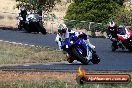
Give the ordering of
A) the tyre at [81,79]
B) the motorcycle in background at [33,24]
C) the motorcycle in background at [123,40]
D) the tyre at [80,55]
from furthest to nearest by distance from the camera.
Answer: the motorcycle in background at [33,24]
the motorcycle in background at [123,40]
the tyre at [80,55]
the tyre at [81,79]

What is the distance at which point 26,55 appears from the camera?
25797 mm

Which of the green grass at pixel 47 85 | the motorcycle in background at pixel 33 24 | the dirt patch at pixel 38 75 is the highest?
the green grass at pixel 47 85

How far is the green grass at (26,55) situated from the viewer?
23.5 m

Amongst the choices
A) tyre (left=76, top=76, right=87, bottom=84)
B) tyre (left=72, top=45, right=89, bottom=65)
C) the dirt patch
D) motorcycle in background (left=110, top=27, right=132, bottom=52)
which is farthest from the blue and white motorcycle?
tyre (left=76, top=76, right=87, bottom=84)

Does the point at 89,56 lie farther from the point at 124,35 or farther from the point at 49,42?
the point at 49,42

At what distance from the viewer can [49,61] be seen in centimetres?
2389

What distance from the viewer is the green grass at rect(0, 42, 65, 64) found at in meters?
23.5

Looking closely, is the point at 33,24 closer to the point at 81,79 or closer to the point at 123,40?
the point at 123,40

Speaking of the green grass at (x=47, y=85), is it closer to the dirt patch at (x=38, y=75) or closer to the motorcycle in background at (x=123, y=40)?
the dirt patch at (x=38, y=75)

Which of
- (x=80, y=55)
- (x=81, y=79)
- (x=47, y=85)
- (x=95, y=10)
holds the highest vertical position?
(x=81, y=79)

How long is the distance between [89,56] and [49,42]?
11734 mm

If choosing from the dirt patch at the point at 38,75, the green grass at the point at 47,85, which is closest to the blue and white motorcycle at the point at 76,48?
the dirt patch at the point at 38,75

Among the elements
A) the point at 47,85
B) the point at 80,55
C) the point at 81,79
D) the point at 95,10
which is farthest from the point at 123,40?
the point at 95,10

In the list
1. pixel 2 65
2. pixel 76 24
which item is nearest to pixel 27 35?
pixel 76 24
